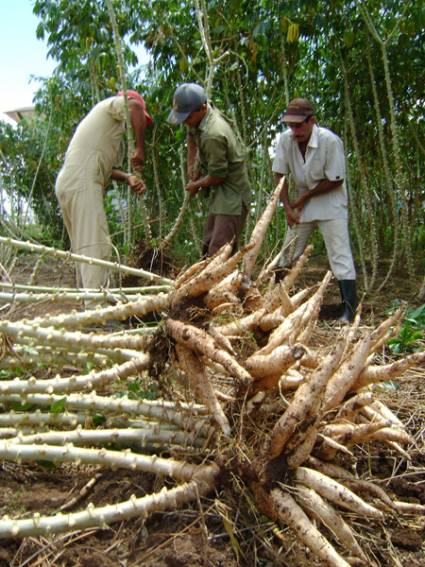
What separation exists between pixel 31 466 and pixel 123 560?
0.62 m

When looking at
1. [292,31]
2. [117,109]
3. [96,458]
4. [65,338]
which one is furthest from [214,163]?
[96,458]

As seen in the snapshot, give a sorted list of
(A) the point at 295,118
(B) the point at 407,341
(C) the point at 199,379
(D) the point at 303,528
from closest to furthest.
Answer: (D) the point at 303,528, (C) the point at 199,379, (B) the point at 407,341, (A) the point at 295,118

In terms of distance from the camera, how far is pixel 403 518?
165cm

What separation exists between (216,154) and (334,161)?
33.2 inches

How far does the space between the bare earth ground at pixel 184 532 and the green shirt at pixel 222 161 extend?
8.52 ft

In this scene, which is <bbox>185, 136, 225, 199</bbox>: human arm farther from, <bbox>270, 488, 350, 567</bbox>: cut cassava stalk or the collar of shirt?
<bbox>270, 488, 350, 567</bbox>: cut cassava stalk

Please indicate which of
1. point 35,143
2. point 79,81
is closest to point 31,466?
point 79,81

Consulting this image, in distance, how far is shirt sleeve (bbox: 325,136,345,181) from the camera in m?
3.96

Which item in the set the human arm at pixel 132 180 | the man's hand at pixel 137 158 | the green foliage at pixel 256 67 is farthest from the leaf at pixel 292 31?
the human arm at pixel 132 180

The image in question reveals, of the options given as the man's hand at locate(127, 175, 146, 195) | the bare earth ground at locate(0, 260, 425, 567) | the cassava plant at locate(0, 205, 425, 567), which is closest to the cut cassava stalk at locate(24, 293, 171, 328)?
the cassava plant at locate(0, 205, 425, 567)

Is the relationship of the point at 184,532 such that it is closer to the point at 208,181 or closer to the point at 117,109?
the point at 208,181

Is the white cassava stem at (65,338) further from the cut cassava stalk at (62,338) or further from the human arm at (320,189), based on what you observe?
the human arm at (320,189)

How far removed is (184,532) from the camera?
157 centimetres

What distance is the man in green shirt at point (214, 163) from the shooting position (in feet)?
12.8
